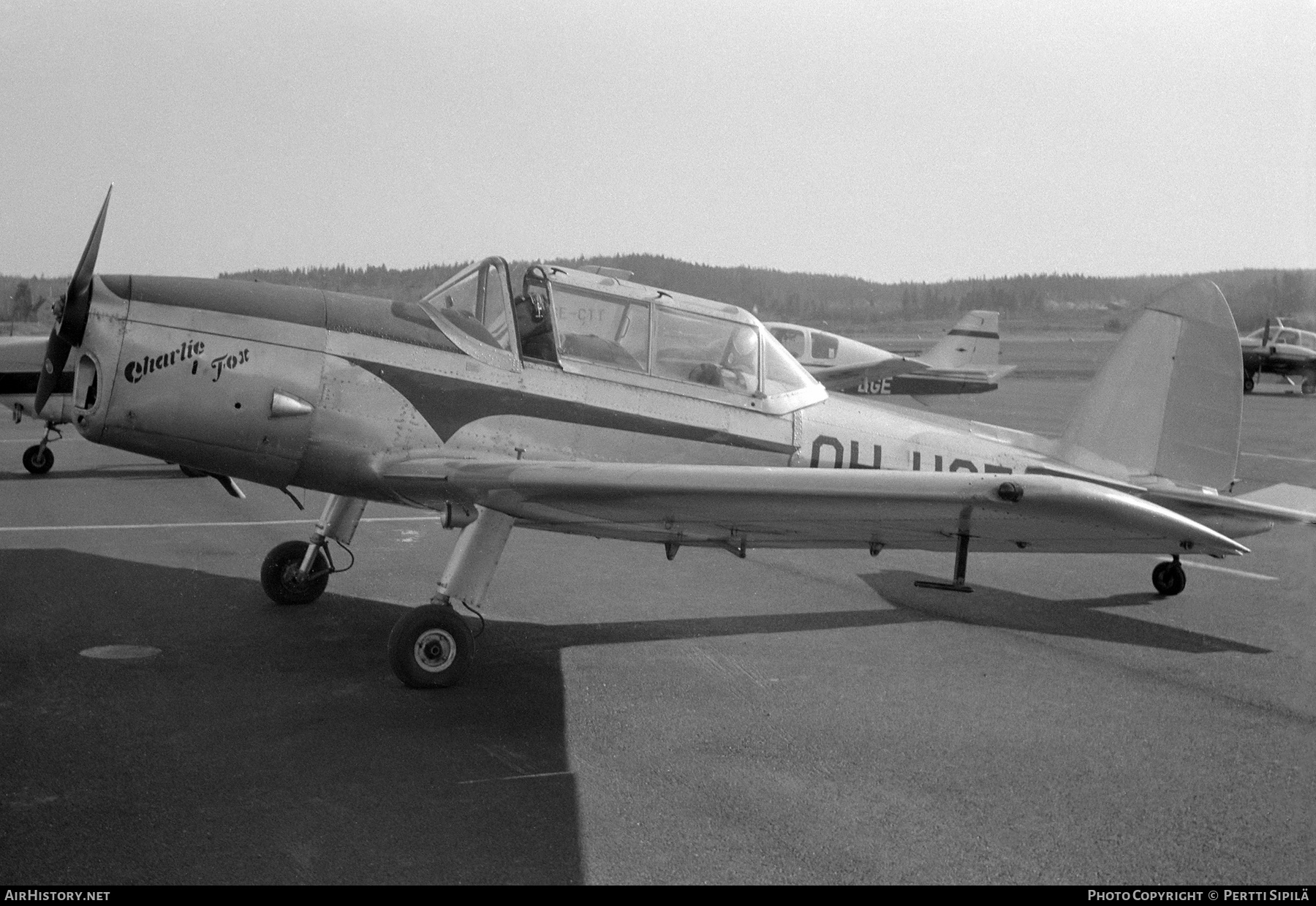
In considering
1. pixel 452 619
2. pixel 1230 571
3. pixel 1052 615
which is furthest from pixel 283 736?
pixel 1230 571

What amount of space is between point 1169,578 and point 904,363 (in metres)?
17.7

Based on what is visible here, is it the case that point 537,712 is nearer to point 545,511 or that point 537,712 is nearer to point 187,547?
point 545,511

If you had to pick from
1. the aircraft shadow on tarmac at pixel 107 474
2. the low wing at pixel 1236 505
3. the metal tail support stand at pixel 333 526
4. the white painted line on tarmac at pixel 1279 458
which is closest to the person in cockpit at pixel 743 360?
the metal tail support stand at pixel 333 526

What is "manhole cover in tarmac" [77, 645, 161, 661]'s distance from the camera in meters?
5.28

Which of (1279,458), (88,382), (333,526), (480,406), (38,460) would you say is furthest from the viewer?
(1279,458)

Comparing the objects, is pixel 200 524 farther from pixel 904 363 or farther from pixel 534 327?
pixel 904 363

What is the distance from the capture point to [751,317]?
6289mm

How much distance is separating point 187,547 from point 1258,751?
23.0 feet

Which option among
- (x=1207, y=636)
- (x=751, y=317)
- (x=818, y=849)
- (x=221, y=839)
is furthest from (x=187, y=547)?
(x=1207, y=636)

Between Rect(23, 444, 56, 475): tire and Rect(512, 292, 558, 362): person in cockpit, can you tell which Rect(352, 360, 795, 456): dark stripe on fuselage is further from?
Rect(23, 444, 56, 475): tire

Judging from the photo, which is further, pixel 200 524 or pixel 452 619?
→ pixel 200 524

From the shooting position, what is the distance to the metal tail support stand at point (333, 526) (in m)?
6.36

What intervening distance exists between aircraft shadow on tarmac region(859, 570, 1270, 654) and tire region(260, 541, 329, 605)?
140 inches

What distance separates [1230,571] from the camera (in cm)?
817
